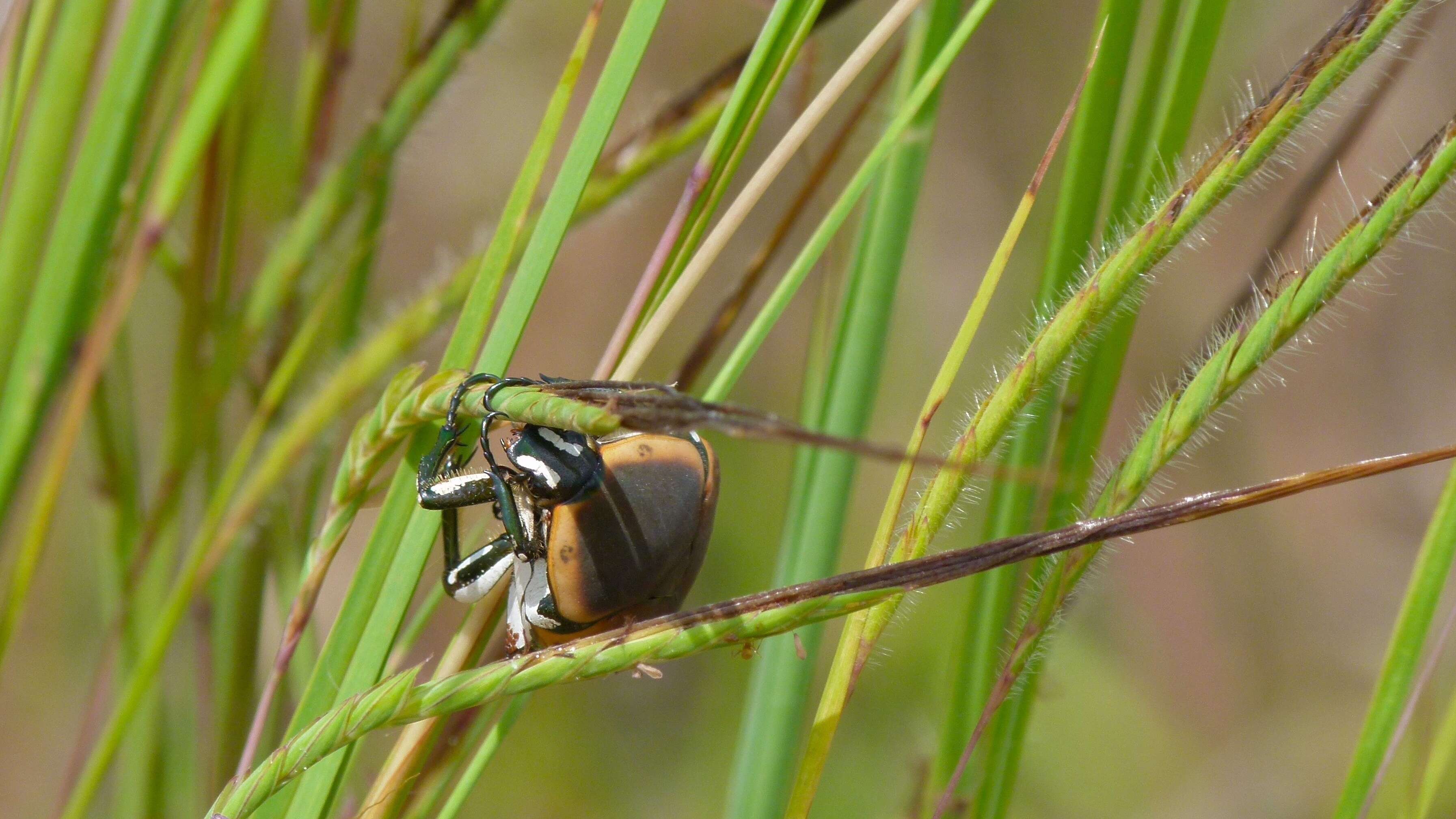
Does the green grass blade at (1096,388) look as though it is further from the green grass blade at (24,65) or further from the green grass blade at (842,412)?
the green grass blade at (24,65)

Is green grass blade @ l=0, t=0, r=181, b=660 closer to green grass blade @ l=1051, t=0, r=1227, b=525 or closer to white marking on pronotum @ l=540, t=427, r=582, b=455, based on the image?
white marking on pronotum @ l=540, t=427, r=582, b=455

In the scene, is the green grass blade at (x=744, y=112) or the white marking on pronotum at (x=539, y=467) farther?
the white marking on pronotum at (x=539, y=467)

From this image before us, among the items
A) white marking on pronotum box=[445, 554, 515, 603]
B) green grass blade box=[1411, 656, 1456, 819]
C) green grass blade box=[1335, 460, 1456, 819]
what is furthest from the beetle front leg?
green grass blade box=[1411, 656, 1456, 819]

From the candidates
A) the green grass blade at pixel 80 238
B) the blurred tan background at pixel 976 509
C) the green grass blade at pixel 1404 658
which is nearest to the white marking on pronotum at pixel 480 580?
the green grass blade at pixel 80 238

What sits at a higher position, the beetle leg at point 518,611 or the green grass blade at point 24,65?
the green grass blade at point 24,65

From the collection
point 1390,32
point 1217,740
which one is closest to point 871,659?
point 1390,32

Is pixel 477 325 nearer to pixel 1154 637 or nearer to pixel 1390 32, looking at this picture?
pixel 1390 32
